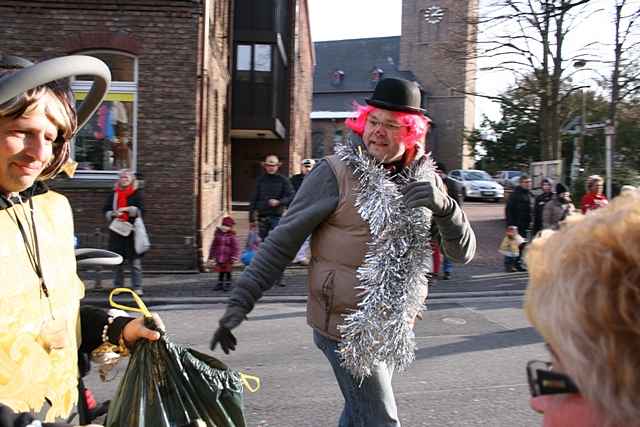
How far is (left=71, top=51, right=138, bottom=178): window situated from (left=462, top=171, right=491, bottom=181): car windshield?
2315cm

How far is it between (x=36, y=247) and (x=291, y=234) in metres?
1.18

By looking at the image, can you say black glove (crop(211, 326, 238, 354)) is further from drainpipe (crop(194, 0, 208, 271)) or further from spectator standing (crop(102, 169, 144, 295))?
drainpipe (crop(194, 0, 208, 271))

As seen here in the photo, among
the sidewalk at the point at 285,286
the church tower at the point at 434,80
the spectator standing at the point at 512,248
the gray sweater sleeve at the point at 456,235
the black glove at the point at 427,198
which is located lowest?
the sidewalk at the point at 285,286

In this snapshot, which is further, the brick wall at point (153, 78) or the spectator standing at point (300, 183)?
the brick wall at point (153, 78)

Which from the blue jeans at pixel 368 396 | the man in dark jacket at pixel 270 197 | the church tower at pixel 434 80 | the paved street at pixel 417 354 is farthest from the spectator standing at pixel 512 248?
the church tower at pixel 434 80

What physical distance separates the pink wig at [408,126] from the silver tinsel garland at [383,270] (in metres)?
0.13

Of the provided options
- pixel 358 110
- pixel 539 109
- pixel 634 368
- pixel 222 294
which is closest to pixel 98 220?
pixel 222 294

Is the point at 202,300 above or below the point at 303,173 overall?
below

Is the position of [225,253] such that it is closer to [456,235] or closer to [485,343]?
[485,343]

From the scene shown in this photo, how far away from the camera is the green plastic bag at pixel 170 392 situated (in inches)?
76.7

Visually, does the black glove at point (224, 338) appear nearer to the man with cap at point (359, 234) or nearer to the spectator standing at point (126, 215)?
the man with cap at point (359, 234)

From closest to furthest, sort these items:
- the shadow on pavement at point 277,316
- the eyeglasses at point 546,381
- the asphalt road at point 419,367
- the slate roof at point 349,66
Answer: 1. the eyeglasses at point 546,381
2. the asphalt road at point 419,367
3. the shadow on pavement at point 277,316
4. the slate roof at point 349,66

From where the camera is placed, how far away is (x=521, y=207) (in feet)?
38.0

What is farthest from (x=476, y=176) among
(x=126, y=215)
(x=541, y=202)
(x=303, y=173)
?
(x=126, y=215)
